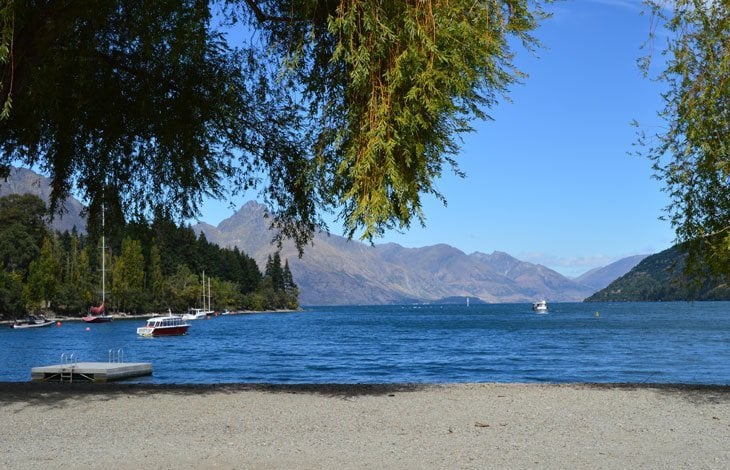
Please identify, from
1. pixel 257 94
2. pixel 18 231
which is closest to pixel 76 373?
pixel 257 94

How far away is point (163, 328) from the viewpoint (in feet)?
295

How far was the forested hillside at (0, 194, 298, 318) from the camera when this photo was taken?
11631 cm

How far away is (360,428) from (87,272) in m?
136

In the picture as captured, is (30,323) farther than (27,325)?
Yes

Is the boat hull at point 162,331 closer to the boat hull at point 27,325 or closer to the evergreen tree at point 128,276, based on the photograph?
the boat hull at point 27,325

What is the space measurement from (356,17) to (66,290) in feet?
440

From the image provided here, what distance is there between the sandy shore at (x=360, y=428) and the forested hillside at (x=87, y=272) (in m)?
67.4

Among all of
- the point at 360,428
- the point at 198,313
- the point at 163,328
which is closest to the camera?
the point at 360,428

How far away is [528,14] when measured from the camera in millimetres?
10906

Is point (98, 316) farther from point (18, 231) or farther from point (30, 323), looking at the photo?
point (18, 231)

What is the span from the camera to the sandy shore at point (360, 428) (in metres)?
A: 9.17

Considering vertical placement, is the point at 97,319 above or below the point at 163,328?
above

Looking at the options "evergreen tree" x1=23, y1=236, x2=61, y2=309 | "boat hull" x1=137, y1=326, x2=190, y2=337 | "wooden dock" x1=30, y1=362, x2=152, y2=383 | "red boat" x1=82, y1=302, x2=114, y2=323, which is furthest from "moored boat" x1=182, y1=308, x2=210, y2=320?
"wooden dock" x1=30, y1=362, x2=152, y2=383

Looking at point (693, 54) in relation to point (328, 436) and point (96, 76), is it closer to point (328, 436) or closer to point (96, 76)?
Answer: point (328, 436)
